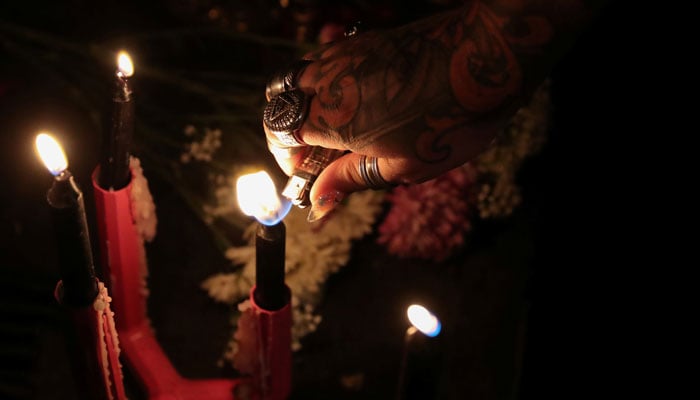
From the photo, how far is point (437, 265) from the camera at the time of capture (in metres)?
2.16

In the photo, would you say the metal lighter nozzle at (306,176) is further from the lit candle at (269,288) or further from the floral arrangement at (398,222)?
the floral arrangement at (398,222)

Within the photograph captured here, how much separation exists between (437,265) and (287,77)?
1.15 metres

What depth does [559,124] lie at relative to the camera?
2926mm

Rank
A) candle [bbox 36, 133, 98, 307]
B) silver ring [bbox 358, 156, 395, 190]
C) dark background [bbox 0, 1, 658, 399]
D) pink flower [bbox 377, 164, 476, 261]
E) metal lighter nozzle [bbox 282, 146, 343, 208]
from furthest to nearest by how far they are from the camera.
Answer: pink flower [bbox 377, 164, 476, 261] < dark background [bbox 0, 1, 658, 399] < metal lighter nozzle [bbox 282, 146, 343, 208] < silver ring [bbox 358, 156, 395, 190] < candle [bbox 36, 133, 98, 307]

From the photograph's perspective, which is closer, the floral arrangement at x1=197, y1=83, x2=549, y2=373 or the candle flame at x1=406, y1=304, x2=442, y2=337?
the candle flame at x1=406, y1=304, x2=442, y2=337

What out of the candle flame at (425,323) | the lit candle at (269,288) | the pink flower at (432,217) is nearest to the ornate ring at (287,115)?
the lit candle at (269,288)

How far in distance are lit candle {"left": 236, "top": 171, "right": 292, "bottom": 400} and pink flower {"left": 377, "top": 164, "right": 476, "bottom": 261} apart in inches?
30.6

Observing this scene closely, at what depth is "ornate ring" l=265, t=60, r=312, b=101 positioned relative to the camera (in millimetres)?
1270

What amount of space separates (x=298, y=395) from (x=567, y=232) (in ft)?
5.25

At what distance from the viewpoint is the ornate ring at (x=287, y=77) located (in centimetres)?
127

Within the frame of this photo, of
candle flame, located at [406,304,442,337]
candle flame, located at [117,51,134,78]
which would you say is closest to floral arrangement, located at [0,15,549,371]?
candle flame, located at [117,51,134,78]

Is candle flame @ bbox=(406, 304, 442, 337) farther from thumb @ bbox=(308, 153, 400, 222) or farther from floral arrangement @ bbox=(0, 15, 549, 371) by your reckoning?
floral arrangement @ bbox=(0, 15, 549, 371)

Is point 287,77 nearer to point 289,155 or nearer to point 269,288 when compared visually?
point 289,155

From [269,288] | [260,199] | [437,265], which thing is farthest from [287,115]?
[437,265]
